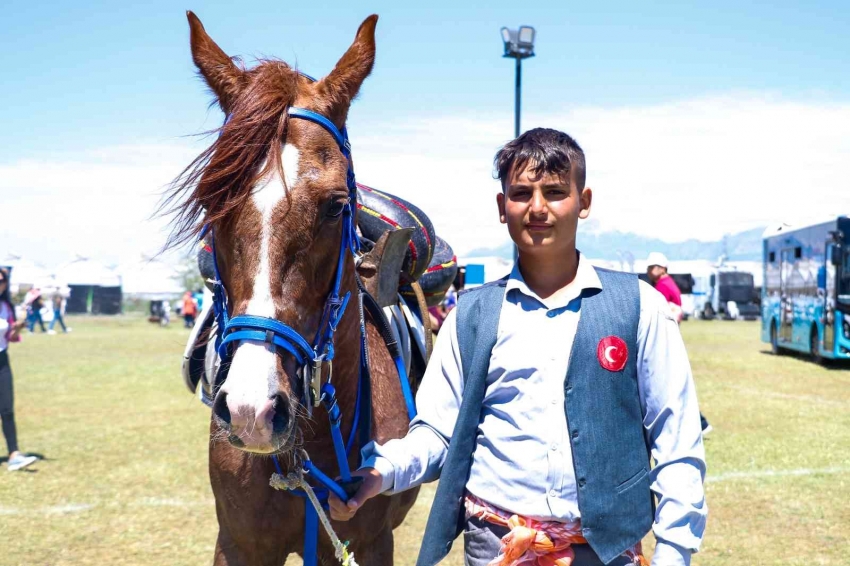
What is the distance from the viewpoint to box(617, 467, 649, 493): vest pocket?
Result: 222 centimetres

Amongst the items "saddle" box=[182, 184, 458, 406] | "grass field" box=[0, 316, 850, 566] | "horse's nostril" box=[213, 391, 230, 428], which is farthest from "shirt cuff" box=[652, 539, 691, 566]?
"grass field" box=[0, 316, 850, 566]

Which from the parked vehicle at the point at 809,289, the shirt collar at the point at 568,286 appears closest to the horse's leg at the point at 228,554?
the shirt collar at the point at 568,286

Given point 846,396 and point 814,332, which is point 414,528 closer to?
point 846,396

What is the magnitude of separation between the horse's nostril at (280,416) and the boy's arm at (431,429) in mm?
368

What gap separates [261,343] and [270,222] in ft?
1.13

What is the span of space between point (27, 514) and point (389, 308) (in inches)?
185

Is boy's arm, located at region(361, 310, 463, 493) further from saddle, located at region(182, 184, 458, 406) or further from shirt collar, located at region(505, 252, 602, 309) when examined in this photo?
saddle, located at region(182, 184, 458, 406)

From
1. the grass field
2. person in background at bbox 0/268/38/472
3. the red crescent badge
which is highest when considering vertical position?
the red crescent badge

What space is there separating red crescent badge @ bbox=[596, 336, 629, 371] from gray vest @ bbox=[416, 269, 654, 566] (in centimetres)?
1

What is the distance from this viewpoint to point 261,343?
2098 millimetres

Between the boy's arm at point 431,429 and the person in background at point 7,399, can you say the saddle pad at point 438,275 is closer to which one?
the boy's arm at point 431,429

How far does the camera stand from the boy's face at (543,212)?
91.4 inches

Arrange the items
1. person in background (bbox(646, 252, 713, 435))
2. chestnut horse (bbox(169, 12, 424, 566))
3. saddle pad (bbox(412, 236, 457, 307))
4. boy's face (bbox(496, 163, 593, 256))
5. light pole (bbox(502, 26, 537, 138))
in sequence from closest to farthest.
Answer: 1. chestnut horse (bbox(169, 12, 424, 566))
2. boy's face (bbox(496, 163, 593, 256))
3. saddle pad (bbox(412, 236, 457, 307))
4. person in background (bbox(646, 252, 713, 435))
5. light pole (bbox(502, 26, 537, 138))

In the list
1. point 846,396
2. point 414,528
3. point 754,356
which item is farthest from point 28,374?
point 754,356
